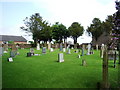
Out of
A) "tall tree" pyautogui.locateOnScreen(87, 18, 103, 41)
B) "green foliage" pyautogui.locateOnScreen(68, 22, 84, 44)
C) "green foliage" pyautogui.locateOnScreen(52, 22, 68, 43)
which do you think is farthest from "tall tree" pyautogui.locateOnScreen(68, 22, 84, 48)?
"tall tree" pyautogui.locateOnScreen(87, 18, 103, 41)

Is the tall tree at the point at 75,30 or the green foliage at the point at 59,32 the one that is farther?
the tall tree at the point at 75,30

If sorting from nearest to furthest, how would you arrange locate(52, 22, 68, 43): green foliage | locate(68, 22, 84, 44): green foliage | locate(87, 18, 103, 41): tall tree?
locate(87, 18, 103, 41): tall tree < locate(52, 22, 68, 43): green foliage < locate(68, 22, 84, 44): green foliage

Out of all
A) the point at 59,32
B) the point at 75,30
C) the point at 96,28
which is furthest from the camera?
the point at 75,30

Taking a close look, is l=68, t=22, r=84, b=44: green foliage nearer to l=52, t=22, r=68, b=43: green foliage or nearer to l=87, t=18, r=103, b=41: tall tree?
l=52, t=22, r=68, b=43: green foliage

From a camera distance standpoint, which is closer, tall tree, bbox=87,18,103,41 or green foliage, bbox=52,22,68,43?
tall tree, bbox=87,18,103,41

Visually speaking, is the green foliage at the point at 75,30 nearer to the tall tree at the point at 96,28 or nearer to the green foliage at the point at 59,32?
the green foliage at the point at 59,32

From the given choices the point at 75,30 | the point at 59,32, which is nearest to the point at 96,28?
the point at 75,30

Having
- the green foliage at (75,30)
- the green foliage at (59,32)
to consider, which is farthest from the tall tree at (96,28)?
the green foliage at (59,32)

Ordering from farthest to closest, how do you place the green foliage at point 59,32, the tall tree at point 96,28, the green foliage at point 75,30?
the green foliage at point 75,30 → the green foliage at point 59,32 → the tall tree at point 96,28

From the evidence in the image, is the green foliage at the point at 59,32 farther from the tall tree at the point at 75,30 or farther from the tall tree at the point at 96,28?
the tall tree at the point at 96,28

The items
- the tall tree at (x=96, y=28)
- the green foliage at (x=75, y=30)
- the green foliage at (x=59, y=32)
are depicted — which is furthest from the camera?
the green foliage at (x=75, y=30)

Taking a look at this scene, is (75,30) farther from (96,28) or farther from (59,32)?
(96,28)

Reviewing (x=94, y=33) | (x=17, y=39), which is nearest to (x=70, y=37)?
(x=94, y=33)

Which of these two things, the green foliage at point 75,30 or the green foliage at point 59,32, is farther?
the green foliage at point 75,30
